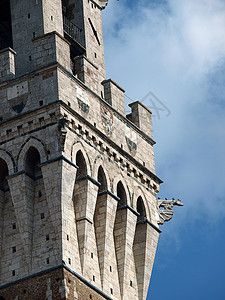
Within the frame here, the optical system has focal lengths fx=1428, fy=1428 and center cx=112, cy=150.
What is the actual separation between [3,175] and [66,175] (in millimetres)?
2731

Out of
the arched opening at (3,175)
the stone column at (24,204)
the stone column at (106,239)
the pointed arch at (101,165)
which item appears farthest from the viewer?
the pointed arch at (101,165)

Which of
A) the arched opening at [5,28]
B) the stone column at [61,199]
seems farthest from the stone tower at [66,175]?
the arched opening at [5,28]

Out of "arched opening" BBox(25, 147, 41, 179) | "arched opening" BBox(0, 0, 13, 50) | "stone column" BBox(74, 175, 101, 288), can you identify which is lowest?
"stone column" BBox(74, 175, 101, 288)

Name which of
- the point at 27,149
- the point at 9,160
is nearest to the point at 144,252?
the point at 27,149

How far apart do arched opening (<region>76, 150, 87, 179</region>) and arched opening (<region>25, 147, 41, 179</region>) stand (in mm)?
1342

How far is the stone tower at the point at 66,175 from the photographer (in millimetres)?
45688

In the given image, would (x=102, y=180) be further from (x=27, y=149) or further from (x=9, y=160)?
(x=9, y=160)

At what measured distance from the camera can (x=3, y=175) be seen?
48.0 meters

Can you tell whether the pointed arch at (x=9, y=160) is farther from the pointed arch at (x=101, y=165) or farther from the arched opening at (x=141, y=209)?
the arched opening at (x=141, y=209)

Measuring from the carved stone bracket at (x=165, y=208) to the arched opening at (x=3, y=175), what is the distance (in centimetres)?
642

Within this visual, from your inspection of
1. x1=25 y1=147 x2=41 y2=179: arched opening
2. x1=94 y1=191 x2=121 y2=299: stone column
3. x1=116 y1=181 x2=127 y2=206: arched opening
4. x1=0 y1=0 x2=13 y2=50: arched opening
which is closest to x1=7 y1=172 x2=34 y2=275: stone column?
x1=25 y1=147 x2=41 y2=179: arched opening

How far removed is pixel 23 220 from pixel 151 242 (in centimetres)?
599

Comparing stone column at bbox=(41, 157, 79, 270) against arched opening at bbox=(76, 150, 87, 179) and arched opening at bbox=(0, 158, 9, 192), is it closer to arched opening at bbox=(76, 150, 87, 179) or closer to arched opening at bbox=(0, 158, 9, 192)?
arched opening at bbox=(76, 150, 87, 179)

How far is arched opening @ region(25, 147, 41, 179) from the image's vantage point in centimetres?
4716
